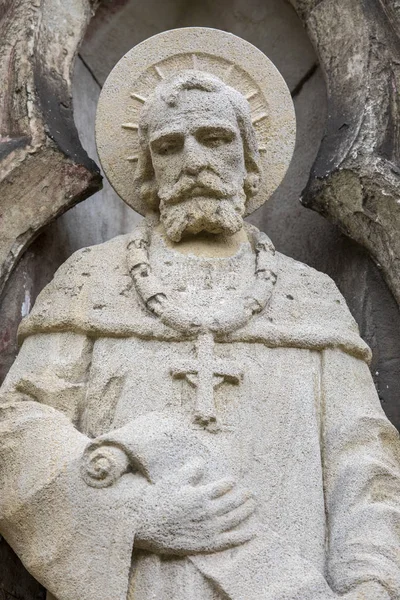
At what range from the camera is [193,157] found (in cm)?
468

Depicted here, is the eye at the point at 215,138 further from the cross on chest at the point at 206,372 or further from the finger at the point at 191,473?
the finger at the point at 191,473

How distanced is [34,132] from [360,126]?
1420 mm

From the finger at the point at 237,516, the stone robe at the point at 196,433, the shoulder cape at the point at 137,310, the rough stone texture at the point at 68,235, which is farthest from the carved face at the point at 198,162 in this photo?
the finger at the point at 237,516

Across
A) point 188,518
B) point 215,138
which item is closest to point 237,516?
point 188,518

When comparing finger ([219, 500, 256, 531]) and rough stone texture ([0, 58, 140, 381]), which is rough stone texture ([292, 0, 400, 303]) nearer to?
rough stone texture ([0, 58, 140, 381])

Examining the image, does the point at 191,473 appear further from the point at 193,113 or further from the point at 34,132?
the point at 34,132

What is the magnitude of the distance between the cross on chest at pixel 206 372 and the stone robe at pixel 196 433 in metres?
0.03

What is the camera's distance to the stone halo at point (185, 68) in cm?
521

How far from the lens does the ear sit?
501cm

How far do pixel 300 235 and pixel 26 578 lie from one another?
2130 mm

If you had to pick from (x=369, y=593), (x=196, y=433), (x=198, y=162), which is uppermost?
(x=198, y=162)

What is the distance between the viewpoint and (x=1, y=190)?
204 inches

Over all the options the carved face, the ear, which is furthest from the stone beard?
the ear

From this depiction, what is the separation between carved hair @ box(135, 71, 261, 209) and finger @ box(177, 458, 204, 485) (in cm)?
138
